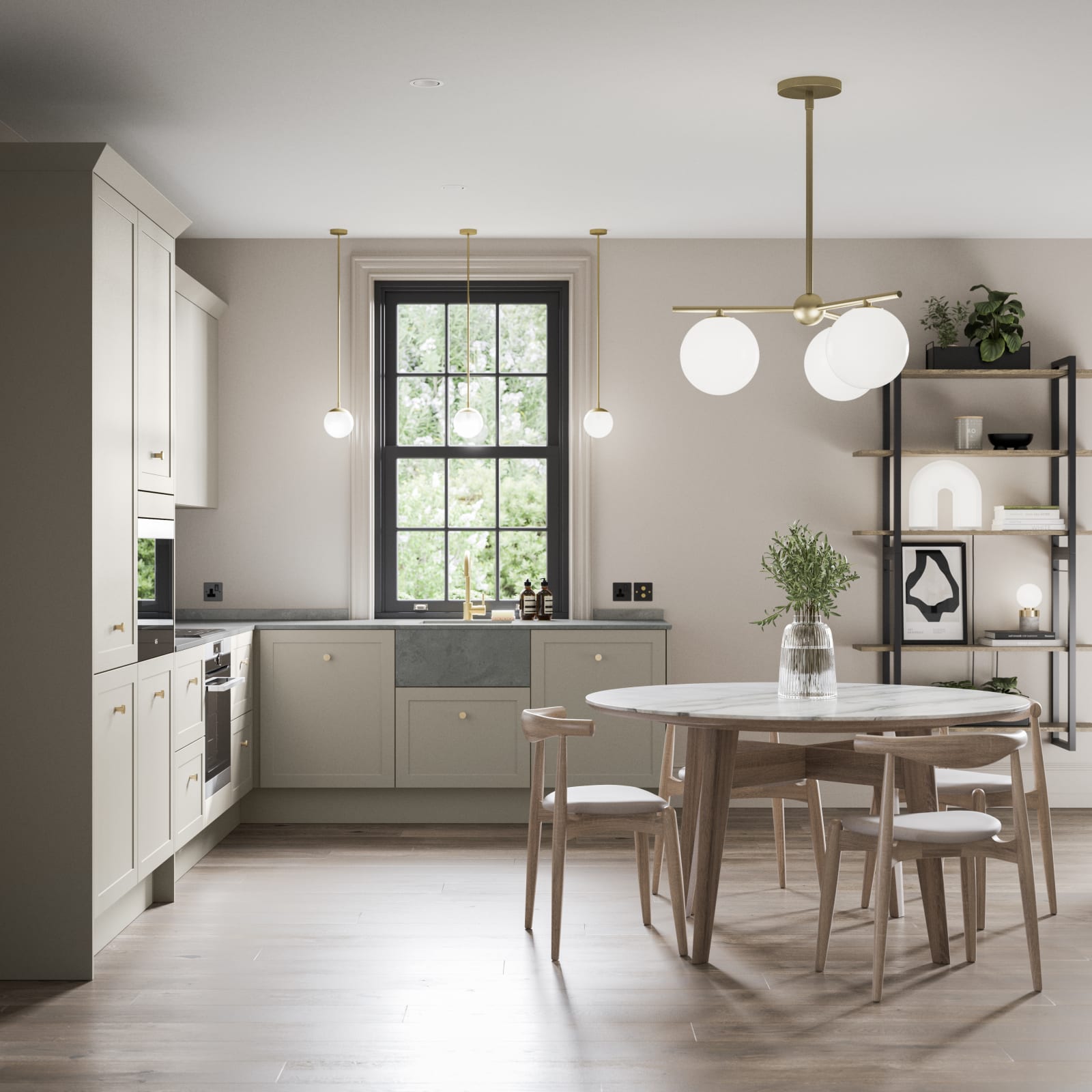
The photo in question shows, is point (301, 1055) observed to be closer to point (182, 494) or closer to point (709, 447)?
point (182, 494)

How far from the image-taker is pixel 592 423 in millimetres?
5223

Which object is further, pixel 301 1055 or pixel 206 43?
pixel 206 43

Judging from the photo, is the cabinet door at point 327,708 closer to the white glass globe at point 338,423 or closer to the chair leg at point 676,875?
the white glass globe at point 338,423

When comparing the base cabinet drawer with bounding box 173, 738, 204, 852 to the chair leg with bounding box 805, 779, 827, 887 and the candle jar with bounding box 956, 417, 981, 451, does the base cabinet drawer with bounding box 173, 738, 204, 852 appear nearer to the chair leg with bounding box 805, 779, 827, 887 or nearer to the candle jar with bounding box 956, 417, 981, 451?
the chair leg with bounding box 805, 779, 827, 887

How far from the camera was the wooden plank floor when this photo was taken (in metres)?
2.61

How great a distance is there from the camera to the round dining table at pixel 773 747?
313cm

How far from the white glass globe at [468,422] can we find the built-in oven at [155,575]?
4.95 feet

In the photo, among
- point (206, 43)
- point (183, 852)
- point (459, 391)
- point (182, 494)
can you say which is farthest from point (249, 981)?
point (459, 391)

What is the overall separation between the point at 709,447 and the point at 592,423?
2.02ft

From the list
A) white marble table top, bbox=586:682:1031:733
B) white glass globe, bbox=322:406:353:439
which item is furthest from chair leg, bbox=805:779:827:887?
white glass globe, bbox=322:406:353:439

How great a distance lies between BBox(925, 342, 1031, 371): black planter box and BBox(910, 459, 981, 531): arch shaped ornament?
45cm

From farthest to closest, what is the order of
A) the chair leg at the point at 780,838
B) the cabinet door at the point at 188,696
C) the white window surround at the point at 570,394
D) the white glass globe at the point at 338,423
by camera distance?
the white window surround at the point at 570,394 < the white glass globe at the point at 338,423 < the chair leg at the point at 780,838 < the cabinet door at the point at 188,696

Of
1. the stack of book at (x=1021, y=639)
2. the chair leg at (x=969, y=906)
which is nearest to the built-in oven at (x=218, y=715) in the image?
the chair leg at (x=969, y=906)

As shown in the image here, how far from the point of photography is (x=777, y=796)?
3.85m
